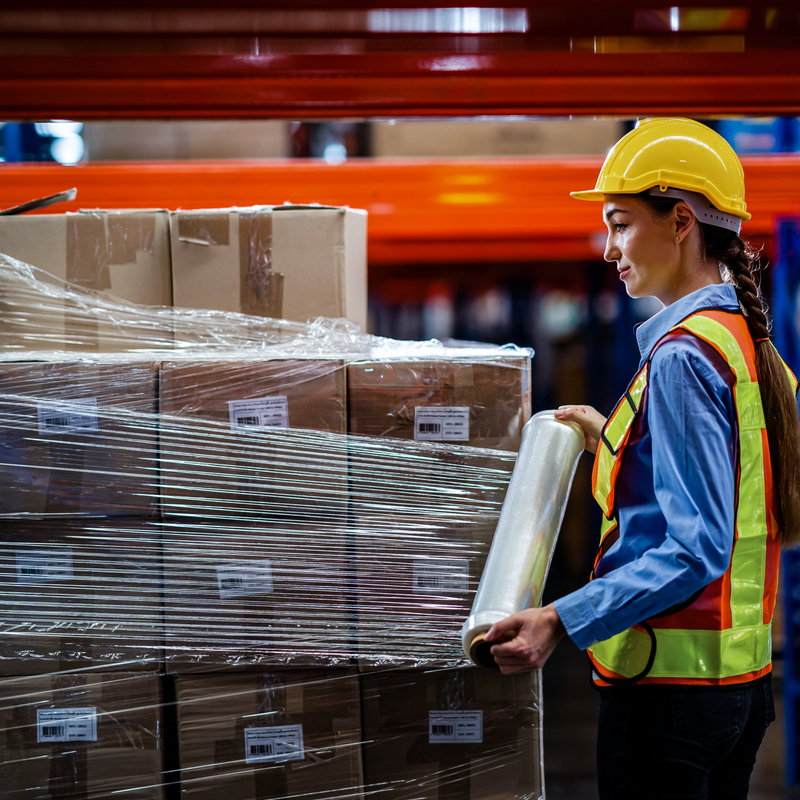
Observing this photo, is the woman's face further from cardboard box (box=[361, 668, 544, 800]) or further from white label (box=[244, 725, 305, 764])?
white label (box=[244, 725, 305, 764])

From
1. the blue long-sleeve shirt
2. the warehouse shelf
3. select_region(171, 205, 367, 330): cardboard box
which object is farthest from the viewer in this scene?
the warehouse shelf

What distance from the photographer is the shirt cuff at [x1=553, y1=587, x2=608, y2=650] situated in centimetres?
101

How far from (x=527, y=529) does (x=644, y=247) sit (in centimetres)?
52

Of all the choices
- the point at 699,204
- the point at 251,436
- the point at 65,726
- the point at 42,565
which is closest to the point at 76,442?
the point at 42,565

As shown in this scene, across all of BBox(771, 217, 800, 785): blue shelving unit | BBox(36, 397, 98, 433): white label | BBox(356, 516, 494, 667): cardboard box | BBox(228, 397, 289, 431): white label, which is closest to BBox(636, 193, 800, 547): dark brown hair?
BBox(356, 516, 494, 667): cardboard box

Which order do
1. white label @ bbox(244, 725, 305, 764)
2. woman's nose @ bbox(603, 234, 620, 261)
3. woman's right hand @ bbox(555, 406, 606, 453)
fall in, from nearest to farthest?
1. woman's nose @ bbox(603, 234, 620, 261)
2. woman's right hand @ bbox(555, 406, 606, 453)
3. white label @ bbox(244, 725, 305, 764)

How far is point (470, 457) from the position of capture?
1.54 m

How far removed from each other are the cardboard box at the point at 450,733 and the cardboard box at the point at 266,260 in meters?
0.88

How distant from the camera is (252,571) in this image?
1.52m

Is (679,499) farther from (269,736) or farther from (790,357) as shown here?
(790,357)

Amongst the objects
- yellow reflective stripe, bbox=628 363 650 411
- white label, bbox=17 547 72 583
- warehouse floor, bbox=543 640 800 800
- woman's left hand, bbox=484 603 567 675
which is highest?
yellow reflective stripe, bbox=628 363 650 411

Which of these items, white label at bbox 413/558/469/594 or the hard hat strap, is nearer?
the hard hat strap

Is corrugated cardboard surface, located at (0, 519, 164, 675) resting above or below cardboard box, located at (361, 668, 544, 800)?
above

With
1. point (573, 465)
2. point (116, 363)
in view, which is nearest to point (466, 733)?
point (573, 465)
